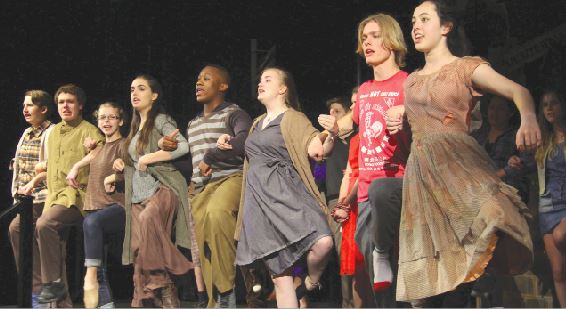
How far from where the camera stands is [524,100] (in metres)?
4.08

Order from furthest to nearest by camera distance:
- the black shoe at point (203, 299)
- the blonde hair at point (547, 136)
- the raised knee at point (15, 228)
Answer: the raised knee at point (15, 228) → the black shoe at point (203, 299) → the blonde hair at point (547, 136)

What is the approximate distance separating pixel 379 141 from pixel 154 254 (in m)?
1.98

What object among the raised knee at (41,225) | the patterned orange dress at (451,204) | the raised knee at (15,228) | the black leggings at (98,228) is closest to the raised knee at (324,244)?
the patterned orange dress at (451,204)

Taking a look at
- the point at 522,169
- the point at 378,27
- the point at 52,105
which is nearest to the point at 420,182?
the point at 378,27

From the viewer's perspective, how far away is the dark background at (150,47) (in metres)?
8.30

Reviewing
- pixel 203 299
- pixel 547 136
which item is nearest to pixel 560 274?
pixel 547 136

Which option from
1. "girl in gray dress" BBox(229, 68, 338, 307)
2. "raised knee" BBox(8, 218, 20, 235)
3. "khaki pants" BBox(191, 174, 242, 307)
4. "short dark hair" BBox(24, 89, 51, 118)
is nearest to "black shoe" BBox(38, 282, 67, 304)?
"raised knee" BBox(8, 218, 20, 235)

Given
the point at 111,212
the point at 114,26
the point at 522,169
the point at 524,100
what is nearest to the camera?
the point at 524,100

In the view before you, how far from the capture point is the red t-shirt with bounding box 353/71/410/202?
4965 millimetres

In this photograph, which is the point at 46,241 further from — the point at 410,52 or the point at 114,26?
the point at 410,52

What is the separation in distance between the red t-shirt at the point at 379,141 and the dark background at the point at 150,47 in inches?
126

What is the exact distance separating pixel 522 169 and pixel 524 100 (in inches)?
81.9

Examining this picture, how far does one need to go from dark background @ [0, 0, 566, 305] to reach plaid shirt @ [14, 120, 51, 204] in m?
0.81

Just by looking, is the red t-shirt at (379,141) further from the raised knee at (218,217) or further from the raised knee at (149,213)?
the raised knee at (149,213)
